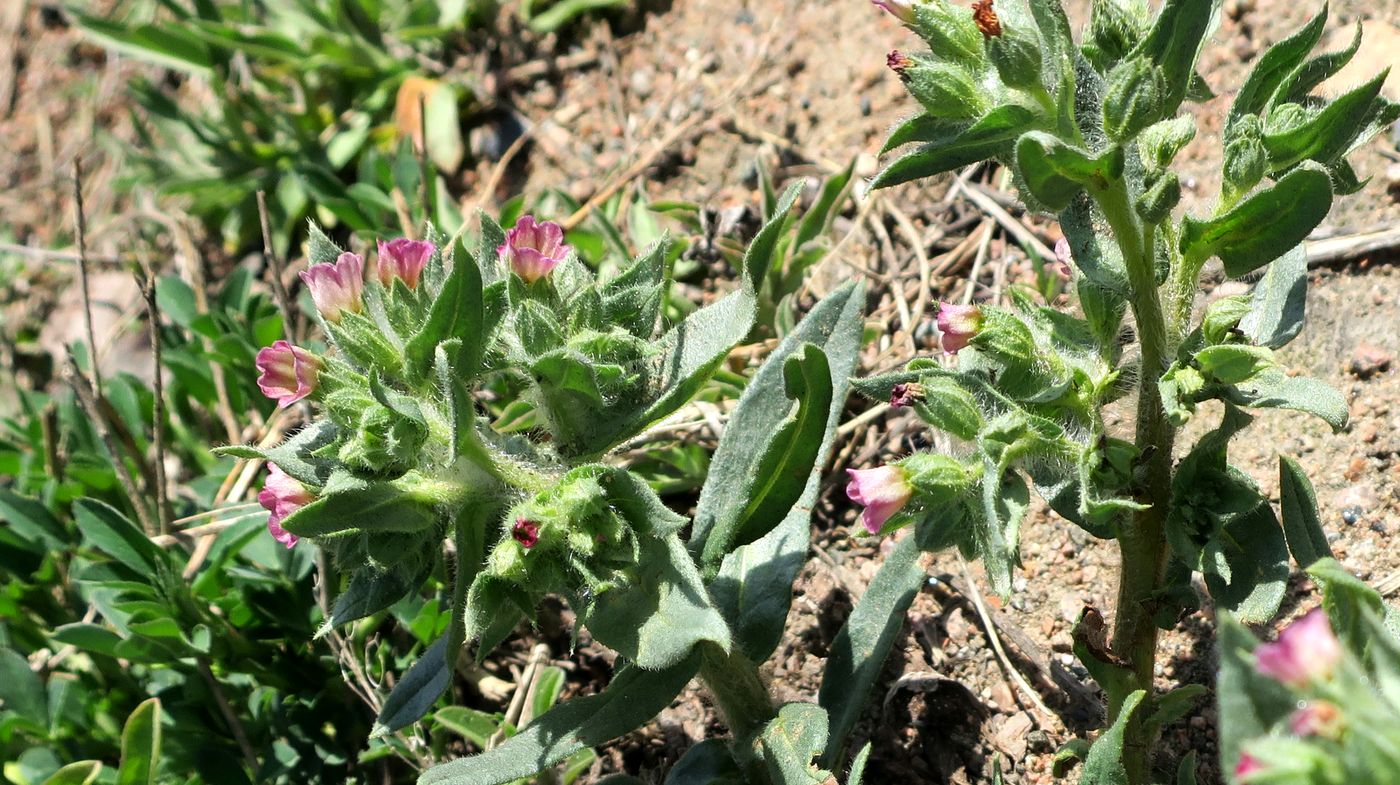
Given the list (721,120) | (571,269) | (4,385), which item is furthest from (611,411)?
(4,385)

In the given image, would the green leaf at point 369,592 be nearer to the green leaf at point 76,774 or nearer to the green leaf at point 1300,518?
the green leaf at point 76,774

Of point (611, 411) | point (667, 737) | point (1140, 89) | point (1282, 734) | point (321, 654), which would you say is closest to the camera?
point (1282, 734)

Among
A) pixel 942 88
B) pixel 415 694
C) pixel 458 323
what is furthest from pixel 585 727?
pixel 942 88

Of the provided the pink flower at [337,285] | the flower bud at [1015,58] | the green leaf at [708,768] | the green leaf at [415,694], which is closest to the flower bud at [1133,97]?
the flower bud at [1015,58]

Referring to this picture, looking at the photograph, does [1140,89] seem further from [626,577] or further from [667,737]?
[667,737]

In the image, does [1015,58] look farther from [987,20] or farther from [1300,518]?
[1300,518]
